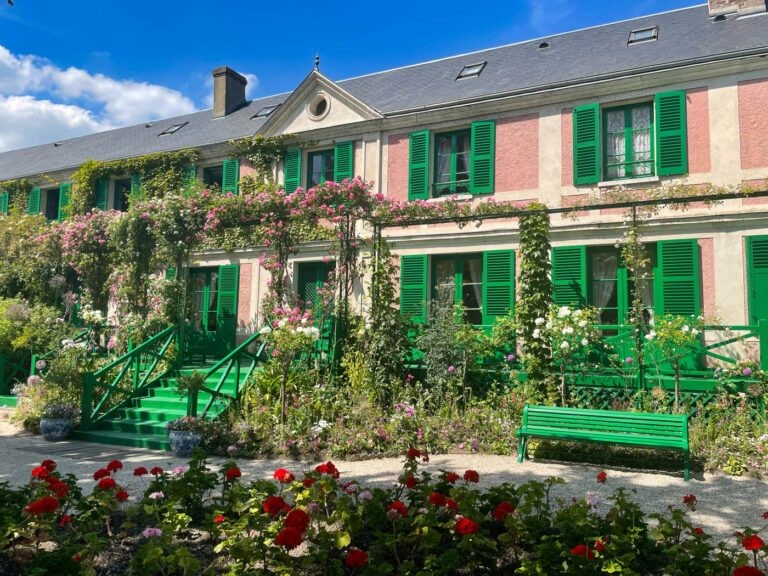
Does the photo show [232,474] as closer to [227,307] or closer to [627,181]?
[627,181]

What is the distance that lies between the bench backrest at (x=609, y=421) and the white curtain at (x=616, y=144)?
5.66 m

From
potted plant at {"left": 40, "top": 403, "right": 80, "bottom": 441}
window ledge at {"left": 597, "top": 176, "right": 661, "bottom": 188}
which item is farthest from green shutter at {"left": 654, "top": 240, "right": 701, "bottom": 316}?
potted plant at {"left": 40, "top": 403, "right": 80, "bottom": 441}

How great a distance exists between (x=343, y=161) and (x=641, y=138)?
5778 millimetres

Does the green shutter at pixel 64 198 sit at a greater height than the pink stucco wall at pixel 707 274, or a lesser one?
greater

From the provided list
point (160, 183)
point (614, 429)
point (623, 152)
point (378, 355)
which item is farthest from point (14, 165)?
point (614, 429)

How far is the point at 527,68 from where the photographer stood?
39.3 ft

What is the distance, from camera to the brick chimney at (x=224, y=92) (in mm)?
16708

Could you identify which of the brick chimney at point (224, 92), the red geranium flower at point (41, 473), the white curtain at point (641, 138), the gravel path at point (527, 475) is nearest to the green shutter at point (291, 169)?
the brick chimney at point (224, 92)

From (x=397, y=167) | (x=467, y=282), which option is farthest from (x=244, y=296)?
Answer: (x=467, y=282)

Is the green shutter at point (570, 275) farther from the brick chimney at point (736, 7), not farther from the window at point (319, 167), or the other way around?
the brick chimney at point (736, 7)

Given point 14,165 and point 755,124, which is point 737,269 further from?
point 14,165

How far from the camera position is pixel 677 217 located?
9391 mm

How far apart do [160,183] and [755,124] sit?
12.3 m

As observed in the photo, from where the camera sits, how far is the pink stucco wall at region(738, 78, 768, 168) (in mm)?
9078
